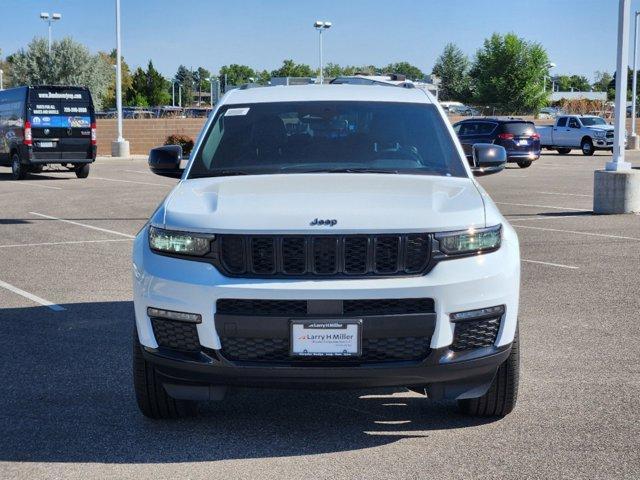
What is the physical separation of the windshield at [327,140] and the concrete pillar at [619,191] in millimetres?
11169

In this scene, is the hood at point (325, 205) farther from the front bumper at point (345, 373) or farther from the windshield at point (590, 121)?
the windshield at point (590, 121)

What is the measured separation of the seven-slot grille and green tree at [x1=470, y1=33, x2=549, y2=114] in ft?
264

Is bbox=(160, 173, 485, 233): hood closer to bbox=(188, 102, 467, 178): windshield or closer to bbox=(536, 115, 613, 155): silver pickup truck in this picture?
bbox=(188, 102, 467, 178): windshield

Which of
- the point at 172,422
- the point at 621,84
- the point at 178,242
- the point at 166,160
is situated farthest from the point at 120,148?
the point at 178,242

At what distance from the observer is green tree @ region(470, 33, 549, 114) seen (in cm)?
8425

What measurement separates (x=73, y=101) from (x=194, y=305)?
23175 millimetres

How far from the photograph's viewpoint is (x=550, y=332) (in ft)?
24.8

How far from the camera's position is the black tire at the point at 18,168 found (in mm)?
26906

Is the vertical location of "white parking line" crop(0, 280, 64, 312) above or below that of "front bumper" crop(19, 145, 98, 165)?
below

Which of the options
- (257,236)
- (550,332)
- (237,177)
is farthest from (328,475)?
(550,332)

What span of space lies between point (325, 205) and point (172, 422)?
4.89 feet

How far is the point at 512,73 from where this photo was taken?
84.9 m

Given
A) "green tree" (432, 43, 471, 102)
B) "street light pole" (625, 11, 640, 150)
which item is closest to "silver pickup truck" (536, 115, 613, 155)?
"street light pole" (625, 11, 640, 150)

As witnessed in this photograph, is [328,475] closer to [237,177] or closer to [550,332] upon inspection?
[237,177]
